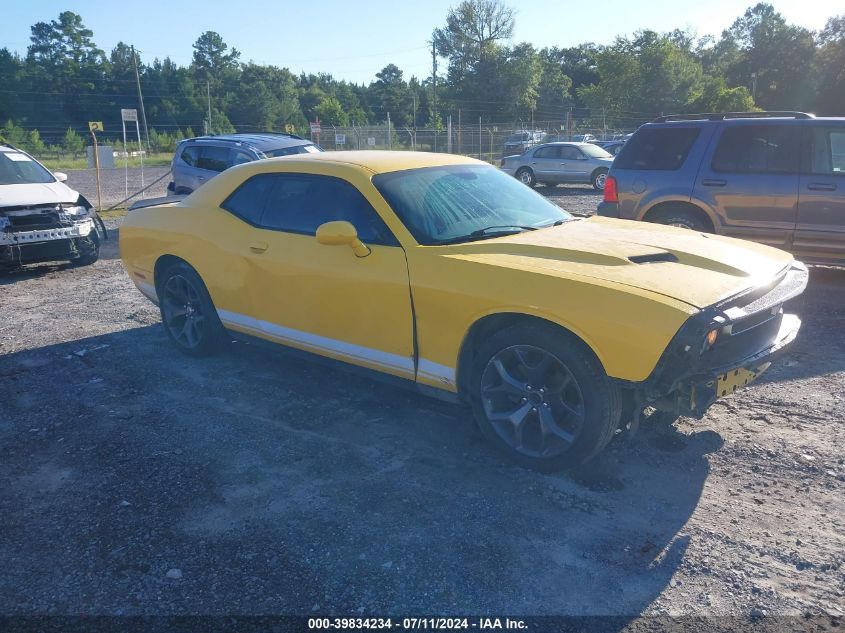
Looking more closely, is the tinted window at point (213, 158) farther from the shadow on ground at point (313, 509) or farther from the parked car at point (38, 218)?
the shadow on ground at point (313, 509)

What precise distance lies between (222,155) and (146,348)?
6709mm

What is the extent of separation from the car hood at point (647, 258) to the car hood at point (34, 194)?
726 centimetres

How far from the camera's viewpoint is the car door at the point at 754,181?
7375mm

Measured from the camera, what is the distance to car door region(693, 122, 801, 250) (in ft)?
24.2

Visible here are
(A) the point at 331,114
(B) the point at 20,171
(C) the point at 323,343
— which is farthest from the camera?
(A) the point at 331,114

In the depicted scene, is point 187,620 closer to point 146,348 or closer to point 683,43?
point 146,348

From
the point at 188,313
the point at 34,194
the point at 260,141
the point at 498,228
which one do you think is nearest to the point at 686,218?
the point at 498,228

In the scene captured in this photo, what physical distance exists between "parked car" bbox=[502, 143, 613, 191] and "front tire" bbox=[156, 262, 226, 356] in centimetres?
1676

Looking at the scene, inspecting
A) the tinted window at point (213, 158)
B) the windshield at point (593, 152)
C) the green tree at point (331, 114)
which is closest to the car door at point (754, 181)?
the tinted window at point (213, 158)

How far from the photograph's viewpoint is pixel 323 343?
453cm

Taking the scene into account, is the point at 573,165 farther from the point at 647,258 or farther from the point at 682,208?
the point at 647,258

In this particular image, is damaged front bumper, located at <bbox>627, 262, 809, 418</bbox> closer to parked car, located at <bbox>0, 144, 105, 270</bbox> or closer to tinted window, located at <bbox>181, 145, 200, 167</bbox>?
parked car, located at <bbox>0, 144, 105, 270</bbox>

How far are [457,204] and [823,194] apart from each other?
4.83 meters

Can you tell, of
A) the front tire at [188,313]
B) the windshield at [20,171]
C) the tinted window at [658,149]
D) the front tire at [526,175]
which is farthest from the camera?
the front tire at [526,175]
